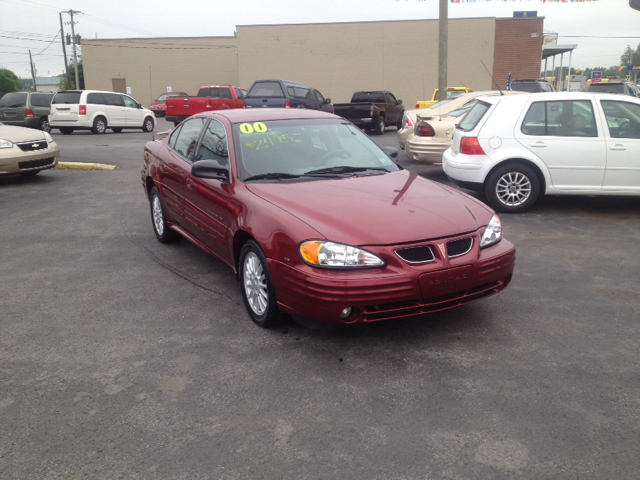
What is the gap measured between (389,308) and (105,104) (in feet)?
71.3

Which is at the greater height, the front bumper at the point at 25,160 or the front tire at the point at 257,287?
the front bumper at the point at 25,160

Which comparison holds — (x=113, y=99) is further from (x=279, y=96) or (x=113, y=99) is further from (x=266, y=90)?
(x=279, y=96)

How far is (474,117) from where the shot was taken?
326 inches

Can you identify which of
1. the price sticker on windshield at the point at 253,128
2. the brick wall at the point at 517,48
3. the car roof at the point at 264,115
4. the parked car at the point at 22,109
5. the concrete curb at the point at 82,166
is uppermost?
the brick wall at the point at 517,48

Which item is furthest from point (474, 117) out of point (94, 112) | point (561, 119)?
point (94, 112)

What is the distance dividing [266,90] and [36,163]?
10.6 metres

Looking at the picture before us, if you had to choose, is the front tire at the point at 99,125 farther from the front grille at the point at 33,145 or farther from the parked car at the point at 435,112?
the parked car at the point at 435,112

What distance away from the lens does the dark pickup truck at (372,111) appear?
20078mm

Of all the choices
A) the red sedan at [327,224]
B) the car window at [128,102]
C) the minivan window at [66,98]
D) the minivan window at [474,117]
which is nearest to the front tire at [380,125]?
the car window at [128,102]

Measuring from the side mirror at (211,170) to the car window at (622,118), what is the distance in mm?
5386

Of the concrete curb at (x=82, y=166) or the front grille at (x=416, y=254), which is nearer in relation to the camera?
the front grille at (x=416, y=254)

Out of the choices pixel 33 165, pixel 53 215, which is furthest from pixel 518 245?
pixel 33 165

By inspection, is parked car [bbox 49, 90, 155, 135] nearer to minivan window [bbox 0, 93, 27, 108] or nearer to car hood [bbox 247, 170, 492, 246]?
minivan window [bbox 0, 93, 27, 108]

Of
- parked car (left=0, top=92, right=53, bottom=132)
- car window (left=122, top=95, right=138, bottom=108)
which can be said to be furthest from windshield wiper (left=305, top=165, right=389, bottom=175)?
parked car (left=0, top=92, right=53, bottom=132)
